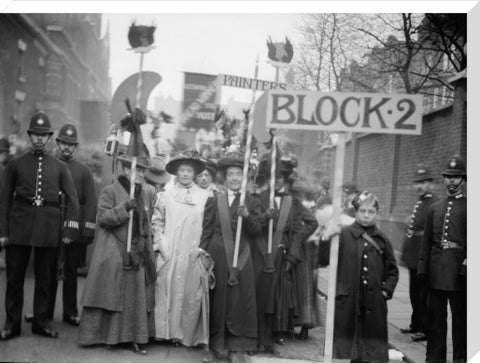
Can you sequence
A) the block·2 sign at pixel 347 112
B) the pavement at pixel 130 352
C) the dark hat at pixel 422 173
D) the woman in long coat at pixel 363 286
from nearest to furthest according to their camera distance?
the block·2 sign at pixel 347 112 → the woman in long coat at pixel 363 286 → the pavement at pixel 130 352 → the dark hat at pixel 422 173

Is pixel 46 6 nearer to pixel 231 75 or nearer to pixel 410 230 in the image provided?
pixel 231 75

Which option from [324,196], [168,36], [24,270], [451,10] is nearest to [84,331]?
[24,270]

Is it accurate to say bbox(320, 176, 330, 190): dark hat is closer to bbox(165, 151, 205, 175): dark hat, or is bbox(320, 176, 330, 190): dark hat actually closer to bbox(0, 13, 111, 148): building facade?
bbox(165, 151, 205, 175): dark hat

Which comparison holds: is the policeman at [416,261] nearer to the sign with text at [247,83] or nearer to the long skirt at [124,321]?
the sign with text at [247,83]

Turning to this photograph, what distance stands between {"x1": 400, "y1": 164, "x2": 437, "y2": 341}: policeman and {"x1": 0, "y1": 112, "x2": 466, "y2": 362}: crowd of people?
4 cm

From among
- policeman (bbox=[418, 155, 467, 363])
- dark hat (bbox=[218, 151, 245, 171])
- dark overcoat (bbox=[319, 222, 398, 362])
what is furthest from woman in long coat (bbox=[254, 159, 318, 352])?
policeman (bbox=[418, 155, 467, 363])

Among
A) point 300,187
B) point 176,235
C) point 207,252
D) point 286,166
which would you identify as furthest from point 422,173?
point 176,235

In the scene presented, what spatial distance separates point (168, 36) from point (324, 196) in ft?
6.52

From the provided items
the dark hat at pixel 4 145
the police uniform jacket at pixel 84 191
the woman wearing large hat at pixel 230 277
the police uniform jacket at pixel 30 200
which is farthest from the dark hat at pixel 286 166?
the dark hat at pixel 4 145

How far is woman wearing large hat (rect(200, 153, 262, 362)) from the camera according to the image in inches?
188

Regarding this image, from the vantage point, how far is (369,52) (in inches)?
204

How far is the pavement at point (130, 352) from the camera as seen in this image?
4762 millimetres

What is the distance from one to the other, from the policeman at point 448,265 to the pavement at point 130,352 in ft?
0.94

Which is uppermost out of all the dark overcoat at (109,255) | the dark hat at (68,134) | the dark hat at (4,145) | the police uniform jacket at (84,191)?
the dark hat at (68,134)
